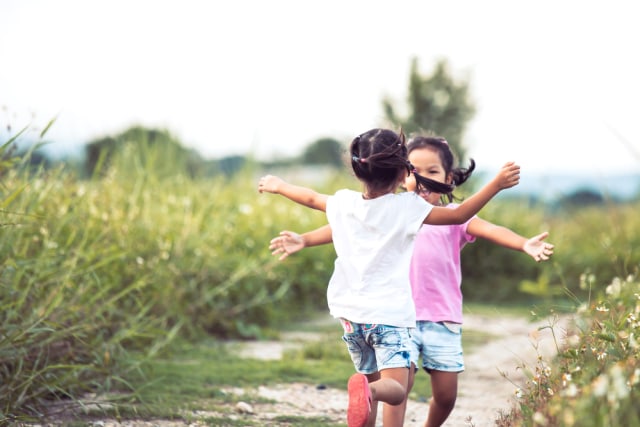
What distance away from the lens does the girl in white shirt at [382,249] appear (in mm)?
3219

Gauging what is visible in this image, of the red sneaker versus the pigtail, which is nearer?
the red sneaker

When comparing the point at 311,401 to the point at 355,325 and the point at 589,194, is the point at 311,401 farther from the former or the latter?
the point at 589,194

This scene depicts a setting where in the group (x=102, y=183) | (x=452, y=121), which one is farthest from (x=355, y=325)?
(x=452, y=121)

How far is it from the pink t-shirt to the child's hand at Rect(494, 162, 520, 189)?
64 centimetres

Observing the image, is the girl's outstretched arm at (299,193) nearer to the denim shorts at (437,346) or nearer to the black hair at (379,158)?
the black hair at (379,158)

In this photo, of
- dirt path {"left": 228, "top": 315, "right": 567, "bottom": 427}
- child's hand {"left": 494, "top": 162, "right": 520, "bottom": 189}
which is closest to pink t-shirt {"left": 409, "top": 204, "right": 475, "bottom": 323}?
dirt path {"left": 228, "top": 315, "right": 567, "bottom": 427}

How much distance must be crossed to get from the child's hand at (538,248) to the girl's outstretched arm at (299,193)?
90 centimetres

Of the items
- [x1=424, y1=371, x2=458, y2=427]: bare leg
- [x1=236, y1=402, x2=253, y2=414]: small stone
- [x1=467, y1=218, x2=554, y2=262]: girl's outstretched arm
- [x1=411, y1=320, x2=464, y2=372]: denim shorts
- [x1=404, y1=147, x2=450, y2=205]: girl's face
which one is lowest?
[x1=236, y1=402, x2=253, y2=414]: small stone

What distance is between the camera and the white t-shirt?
3.24 metres

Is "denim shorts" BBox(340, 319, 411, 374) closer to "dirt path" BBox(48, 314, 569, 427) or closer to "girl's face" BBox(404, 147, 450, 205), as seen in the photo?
"dirt path" BBox(48, 314, 569, 427)

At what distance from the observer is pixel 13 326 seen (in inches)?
151

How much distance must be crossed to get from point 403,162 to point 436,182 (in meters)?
0.35

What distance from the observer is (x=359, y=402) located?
116 inches

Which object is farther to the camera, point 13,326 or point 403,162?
point 13,326
